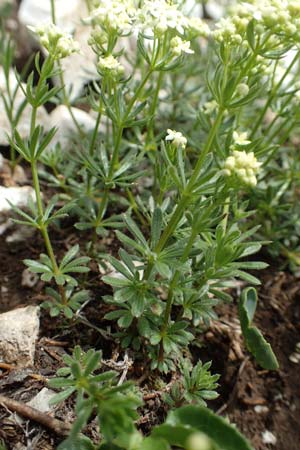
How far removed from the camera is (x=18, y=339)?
2.57 m

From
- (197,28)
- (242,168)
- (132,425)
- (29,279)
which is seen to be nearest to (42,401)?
(132,425)

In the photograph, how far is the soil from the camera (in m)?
2.52

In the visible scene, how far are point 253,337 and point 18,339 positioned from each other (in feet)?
3.78

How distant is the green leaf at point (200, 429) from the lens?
180cm

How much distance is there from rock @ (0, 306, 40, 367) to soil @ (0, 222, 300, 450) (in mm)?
54

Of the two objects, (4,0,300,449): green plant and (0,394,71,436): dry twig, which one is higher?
(4,0,300,449): green plant

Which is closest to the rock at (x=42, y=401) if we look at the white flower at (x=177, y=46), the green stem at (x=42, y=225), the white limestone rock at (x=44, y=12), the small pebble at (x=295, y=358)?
the green stem at (x=42, y=225)

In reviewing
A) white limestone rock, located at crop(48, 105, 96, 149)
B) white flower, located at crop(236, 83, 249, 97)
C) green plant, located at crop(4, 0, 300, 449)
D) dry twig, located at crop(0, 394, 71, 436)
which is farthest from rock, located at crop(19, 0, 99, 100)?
dry twig, located at crop(0, 394, 71, 436)

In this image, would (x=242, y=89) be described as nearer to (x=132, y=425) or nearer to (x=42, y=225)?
(x=42, y=225)

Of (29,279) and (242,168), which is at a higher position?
(242,168)

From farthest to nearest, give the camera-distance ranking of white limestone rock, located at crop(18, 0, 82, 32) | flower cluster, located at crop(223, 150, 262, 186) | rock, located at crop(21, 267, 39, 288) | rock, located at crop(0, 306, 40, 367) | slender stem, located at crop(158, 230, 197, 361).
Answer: white limestone rock, located at crop(18, 0, 82, 32) → rock, located at crop(21, 267, 39, 288) → rock, located at crop(0, 306, 40, 367) → slender stem, located at crop(158, 230, 197, 361) → flower cluster, located at crop(223, 150, 262, 186)

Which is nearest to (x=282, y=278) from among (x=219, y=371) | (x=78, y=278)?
(x=219, y=371)

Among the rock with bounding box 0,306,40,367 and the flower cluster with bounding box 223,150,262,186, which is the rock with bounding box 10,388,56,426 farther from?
the flower cluster with bounding box 223,150,262,186

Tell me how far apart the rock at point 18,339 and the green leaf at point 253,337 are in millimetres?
1060
